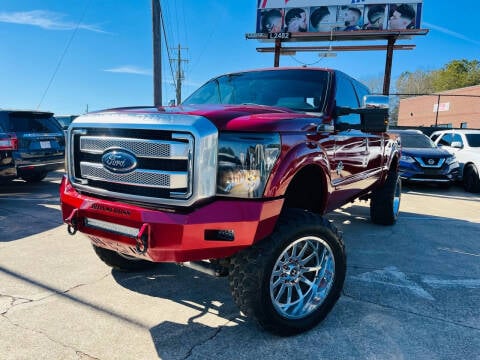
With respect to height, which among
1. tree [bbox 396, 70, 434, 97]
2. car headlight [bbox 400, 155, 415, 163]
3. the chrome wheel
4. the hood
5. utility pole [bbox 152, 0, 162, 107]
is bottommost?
the chrome wheel

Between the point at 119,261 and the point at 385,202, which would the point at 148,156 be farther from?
the point at 385,202

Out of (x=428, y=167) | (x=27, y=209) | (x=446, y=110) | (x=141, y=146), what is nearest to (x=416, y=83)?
(x=446, y=110)

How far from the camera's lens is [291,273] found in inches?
112

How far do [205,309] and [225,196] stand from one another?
48.1 inches

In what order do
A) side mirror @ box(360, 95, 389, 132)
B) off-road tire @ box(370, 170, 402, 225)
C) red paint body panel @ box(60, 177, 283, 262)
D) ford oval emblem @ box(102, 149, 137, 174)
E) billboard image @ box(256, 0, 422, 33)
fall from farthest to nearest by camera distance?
billboard image @ box(256, 0, 422, 33)
off-road tire @ box(370, 170, 402, 225)
side mirror @ box(360, 95, 389, 132)
ford oval emblem @ box(102, 149, 137, 174)
red paint body panel @ box(60, 177, 283, 262)

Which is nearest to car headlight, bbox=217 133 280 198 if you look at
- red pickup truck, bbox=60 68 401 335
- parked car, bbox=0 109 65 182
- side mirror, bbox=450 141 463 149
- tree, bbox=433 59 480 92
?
red pickup truck, bbox=60 68 401 335

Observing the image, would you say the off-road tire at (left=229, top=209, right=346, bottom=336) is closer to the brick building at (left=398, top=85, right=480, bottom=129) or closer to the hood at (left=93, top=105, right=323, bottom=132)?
the hood at (left=93, top=105, right=323, bottom=132)

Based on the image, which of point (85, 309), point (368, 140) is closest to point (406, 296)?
point (368, 140)

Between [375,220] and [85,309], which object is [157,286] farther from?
[375,220]

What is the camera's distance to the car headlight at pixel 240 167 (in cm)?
241

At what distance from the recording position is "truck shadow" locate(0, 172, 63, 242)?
5305 millimetres

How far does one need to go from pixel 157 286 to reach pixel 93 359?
115cm

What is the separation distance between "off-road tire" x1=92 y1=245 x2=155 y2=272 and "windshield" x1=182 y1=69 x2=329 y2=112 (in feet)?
5.90

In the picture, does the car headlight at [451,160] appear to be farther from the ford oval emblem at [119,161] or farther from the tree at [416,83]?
the tree at [416,83]
